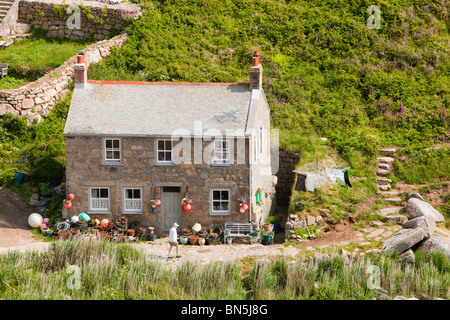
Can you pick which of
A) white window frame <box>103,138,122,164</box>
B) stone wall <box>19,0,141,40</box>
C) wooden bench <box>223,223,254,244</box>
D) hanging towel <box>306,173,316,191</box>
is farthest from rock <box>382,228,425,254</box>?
stone wall <box>19,0,141,40</box>

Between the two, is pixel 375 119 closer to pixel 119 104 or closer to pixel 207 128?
pixel 207 128

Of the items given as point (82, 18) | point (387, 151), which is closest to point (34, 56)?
point (82, 18)

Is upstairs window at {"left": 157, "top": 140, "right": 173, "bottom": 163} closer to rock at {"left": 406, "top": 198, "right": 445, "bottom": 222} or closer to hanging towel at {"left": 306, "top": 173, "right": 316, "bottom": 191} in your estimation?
hanging towel at {"left": 306, "top": 173, "right": 316, "bottom": 191}

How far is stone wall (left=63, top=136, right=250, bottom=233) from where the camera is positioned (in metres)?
26.4

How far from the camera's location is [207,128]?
2622cm

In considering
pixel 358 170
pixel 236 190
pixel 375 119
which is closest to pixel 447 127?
pixel 375 119

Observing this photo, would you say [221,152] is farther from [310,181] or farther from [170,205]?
[310,181]

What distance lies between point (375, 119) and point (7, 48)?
2099 cm

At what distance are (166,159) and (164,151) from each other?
1.14 ft

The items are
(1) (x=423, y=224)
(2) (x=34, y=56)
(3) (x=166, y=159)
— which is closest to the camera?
(1) (x=423, y=224)

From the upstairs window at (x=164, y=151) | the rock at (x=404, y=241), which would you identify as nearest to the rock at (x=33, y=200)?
the upstairs window at (x=164, y=151)

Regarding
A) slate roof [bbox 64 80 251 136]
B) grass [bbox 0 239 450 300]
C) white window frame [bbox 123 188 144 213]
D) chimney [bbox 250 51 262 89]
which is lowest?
grass [bbox 0 239 450 300]

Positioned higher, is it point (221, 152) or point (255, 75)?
point (255, 75)

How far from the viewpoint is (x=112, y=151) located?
26672 mm
